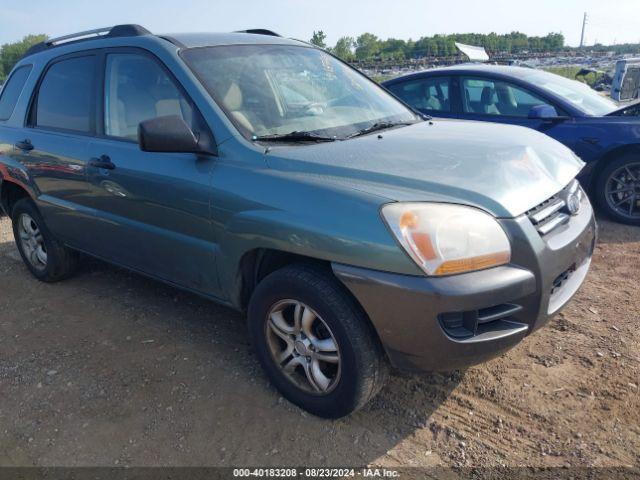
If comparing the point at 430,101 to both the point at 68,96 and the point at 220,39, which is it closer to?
the point at 220,39

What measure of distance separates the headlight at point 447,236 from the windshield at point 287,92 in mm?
908

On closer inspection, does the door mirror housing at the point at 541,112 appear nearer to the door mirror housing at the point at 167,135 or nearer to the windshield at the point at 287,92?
the windshield at the point at 287,92

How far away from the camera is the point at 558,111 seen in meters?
5.52

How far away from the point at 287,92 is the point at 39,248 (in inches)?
111

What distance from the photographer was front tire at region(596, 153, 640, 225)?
519 cm

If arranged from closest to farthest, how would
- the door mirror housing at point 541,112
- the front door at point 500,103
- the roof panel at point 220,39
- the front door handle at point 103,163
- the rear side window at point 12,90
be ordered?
the roof panel at point 220,39
the front door handle at point 103,163
the rear side window at point 12,90
the door mirror housing at point 541,112
the front door at point 500,103

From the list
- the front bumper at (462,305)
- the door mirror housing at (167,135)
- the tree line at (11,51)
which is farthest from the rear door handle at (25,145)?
the tree line at (11,51)

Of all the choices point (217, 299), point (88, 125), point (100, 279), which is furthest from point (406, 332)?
point (100, 279)

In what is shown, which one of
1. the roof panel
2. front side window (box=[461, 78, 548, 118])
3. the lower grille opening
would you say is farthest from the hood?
front side window (box=[461, 78, 548, 118])

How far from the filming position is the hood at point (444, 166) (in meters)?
2.29

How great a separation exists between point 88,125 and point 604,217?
4.89 metres

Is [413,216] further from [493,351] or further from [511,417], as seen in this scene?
[511,417]

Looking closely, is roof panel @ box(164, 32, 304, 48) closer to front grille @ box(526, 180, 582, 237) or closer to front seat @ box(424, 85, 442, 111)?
front grille @ box(526, 180, 582, 237)

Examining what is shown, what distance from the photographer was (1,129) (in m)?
4.49
